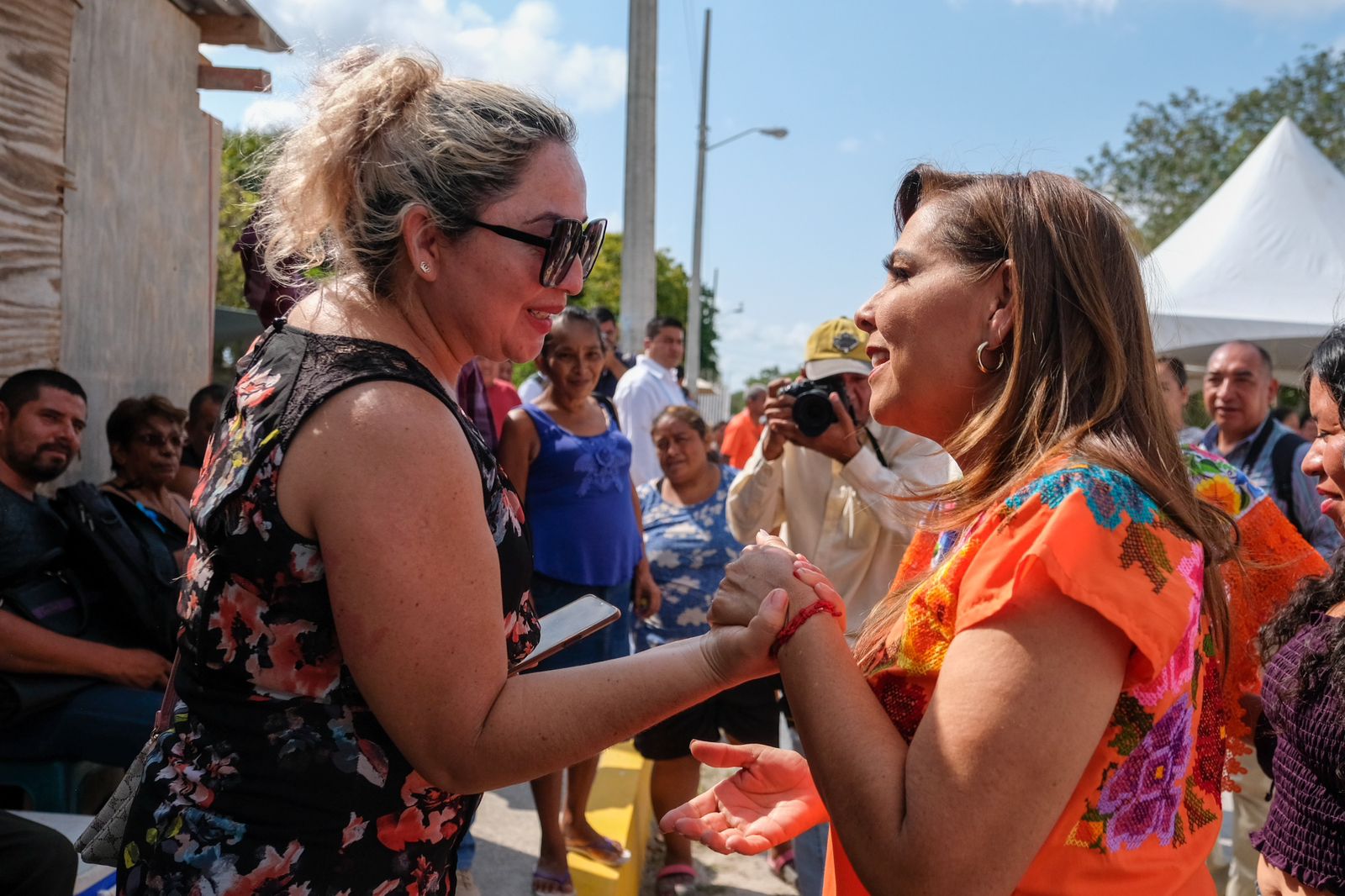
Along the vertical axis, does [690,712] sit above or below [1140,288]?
below

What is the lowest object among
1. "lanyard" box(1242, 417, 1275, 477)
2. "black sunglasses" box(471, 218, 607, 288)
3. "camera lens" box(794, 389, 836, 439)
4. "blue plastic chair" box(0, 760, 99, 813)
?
"blue plastic chair" box(0, 760, 99, 813)

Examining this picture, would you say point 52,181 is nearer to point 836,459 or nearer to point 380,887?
point 836,459

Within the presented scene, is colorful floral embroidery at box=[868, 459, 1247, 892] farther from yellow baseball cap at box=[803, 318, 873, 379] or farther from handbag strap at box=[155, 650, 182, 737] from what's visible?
yellow baseball cap at box=[803, 318, 873, 379]

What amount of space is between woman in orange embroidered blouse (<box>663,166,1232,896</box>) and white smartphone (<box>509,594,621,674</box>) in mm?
284

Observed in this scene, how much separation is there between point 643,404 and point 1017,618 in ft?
18.8

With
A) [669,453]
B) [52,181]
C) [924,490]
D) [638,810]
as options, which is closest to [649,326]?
[669,453]

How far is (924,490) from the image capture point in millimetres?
1750

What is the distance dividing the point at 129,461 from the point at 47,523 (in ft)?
1.93

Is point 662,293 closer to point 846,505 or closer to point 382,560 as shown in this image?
point 846,505

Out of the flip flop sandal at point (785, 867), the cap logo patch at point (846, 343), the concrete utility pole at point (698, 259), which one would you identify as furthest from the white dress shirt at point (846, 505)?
the concrete utility pole at point (698, 259)

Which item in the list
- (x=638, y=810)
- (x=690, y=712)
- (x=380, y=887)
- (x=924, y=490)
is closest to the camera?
(x=380, y=887)

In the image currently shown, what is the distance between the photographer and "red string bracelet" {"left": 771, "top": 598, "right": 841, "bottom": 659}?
147cm

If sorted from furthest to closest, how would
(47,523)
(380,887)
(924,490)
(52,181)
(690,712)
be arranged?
(690,712)
(52,181)
(47,523)
(924,490)
(380,887)

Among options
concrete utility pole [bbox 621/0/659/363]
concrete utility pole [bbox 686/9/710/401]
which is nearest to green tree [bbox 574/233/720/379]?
concrete utility pole [bbox 686/9/710/401]
